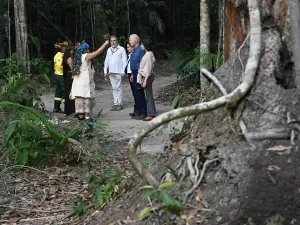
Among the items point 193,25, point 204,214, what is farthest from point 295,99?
point 193,25

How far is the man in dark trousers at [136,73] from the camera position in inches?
459

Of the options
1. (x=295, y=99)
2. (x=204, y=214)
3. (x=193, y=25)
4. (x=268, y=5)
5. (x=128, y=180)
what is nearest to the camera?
(x=204, y=214)

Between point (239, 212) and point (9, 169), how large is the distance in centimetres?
412

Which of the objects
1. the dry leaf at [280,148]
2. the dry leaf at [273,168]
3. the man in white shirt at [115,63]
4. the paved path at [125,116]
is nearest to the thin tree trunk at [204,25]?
the paved path at [125,116]

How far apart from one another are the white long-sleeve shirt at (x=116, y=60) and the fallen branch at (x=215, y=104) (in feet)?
28.4

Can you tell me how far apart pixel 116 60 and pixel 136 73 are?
4.44ft

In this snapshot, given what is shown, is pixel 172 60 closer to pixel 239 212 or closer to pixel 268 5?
pixel 268 5

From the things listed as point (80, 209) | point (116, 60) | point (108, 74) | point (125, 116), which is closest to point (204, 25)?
point (116, 60)

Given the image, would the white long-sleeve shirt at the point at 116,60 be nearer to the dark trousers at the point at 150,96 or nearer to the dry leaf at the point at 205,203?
the dark trousers at the point at 150,96

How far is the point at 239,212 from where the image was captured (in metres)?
3.56

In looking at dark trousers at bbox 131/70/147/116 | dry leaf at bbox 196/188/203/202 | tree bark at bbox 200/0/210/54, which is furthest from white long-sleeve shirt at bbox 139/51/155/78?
dry leaf at bbox 196/188/203/202

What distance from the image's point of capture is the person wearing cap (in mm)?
10508

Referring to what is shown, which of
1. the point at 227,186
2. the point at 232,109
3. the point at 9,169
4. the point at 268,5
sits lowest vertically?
the point at 9,169

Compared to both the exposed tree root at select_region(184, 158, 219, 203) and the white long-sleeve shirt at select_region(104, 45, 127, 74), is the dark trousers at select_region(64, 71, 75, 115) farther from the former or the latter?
the exposed tree root at select_region(184, 158, 219, 203)
